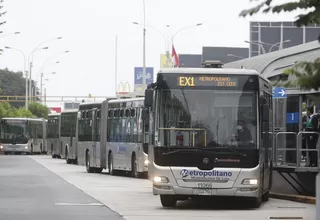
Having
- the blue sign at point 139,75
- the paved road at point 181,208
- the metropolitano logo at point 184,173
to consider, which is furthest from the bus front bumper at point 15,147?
the metropolitano logo at point 184,173

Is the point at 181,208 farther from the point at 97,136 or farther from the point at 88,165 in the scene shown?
the point at 88,165

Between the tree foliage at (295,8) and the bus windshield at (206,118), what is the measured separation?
11.8 m

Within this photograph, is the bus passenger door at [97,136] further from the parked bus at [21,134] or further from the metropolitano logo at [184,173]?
the parked bus at [21,134]

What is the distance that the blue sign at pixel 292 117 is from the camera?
2311 centimetres

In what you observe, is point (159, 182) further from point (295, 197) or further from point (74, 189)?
point (74, 189)

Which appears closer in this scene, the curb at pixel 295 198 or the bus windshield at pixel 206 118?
the bus windshield at pixel 206 118

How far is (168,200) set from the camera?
755 inches

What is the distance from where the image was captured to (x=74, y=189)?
25.6 metres

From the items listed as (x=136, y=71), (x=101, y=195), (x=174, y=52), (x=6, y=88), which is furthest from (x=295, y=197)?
(x=6, y=88)

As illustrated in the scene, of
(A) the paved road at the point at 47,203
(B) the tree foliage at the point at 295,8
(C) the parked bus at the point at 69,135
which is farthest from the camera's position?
(C) the parked bus at the point at 69,135

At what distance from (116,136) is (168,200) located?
51.5 feet

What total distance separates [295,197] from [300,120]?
193 centimetres

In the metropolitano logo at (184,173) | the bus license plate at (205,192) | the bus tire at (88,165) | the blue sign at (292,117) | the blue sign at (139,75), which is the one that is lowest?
the bus tire at (88,165)

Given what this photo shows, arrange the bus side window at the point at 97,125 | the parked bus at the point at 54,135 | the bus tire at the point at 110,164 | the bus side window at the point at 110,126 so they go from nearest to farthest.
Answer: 1. the bus side window at the point at 110,126
2. the bus tire at the point at 110,164
3. the bus side window at the point at 97,125
4. the parked bus at the point at 54,135
